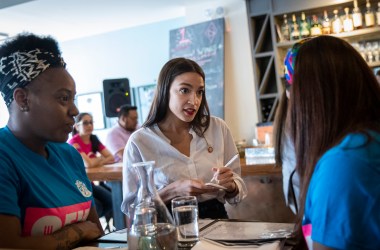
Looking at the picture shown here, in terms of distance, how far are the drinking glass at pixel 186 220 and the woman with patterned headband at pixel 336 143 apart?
30cm

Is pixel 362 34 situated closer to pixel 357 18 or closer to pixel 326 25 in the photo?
pixel 357 18

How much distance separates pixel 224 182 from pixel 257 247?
561 millimetres

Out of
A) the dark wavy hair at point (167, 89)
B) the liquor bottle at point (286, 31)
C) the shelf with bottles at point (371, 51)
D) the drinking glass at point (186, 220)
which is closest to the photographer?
the drinking glass at point (186, 220)

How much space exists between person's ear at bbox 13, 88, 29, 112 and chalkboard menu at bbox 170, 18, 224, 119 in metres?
4.08

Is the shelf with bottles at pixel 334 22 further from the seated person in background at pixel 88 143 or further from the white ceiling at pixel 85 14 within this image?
the seated person in background at pixel 88 143

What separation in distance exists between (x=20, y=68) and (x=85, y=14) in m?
4.47

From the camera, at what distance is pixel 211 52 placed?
Answer: 207 inches

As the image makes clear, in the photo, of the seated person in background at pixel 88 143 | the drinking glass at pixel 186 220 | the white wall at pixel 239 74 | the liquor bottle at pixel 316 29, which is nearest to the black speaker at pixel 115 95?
the seated person in background at pixel 88 143

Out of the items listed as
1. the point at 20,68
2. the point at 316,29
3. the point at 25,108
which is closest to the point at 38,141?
the point at 25,108

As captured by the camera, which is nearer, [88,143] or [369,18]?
[369,18]

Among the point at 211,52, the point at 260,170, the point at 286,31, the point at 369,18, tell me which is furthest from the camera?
the point at 211,52

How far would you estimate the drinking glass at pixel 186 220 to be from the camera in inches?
42.5

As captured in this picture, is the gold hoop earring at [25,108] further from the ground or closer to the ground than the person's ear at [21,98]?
closer to the ground

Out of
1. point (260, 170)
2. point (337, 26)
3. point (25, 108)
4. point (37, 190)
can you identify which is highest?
point (337, 26)
